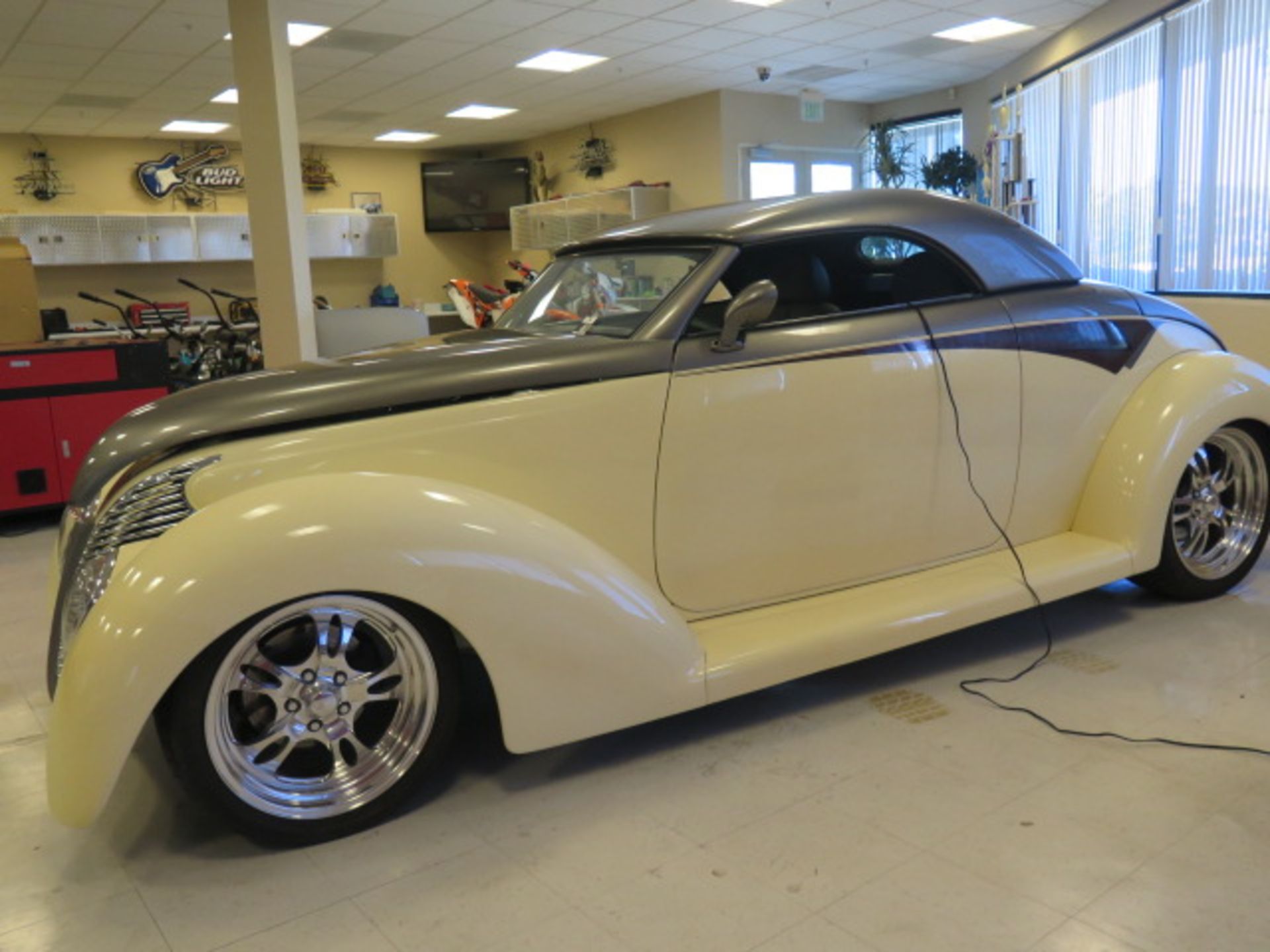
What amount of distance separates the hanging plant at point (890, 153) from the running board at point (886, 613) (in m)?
9.44

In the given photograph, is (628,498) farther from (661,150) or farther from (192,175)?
(192,175)

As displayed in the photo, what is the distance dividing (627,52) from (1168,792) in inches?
339

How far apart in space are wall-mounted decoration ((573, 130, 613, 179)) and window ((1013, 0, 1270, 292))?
5.32m

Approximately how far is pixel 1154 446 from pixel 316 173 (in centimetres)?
1342

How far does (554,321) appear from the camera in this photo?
3.09 meters

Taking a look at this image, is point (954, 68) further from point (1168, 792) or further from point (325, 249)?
point (1168, 792)

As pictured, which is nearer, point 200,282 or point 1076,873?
point 1076,873

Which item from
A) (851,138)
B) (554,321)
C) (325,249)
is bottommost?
(554,321)

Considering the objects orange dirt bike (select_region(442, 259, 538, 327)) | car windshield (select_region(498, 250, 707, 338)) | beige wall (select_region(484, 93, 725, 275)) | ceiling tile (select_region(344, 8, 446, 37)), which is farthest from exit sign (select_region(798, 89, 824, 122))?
car windshield (select_region(498, 250, 707, 338))

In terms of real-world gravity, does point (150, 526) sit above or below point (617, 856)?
above

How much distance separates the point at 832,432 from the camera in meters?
2.74

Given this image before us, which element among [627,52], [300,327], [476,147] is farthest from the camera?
[476,147]

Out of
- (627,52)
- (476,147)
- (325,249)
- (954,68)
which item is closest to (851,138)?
(954,68)

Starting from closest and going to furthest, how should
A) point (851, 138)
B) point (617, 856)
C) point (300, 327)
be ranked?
1. point (617, 856)
2. point (300, 327)
3. point (851, 138)
